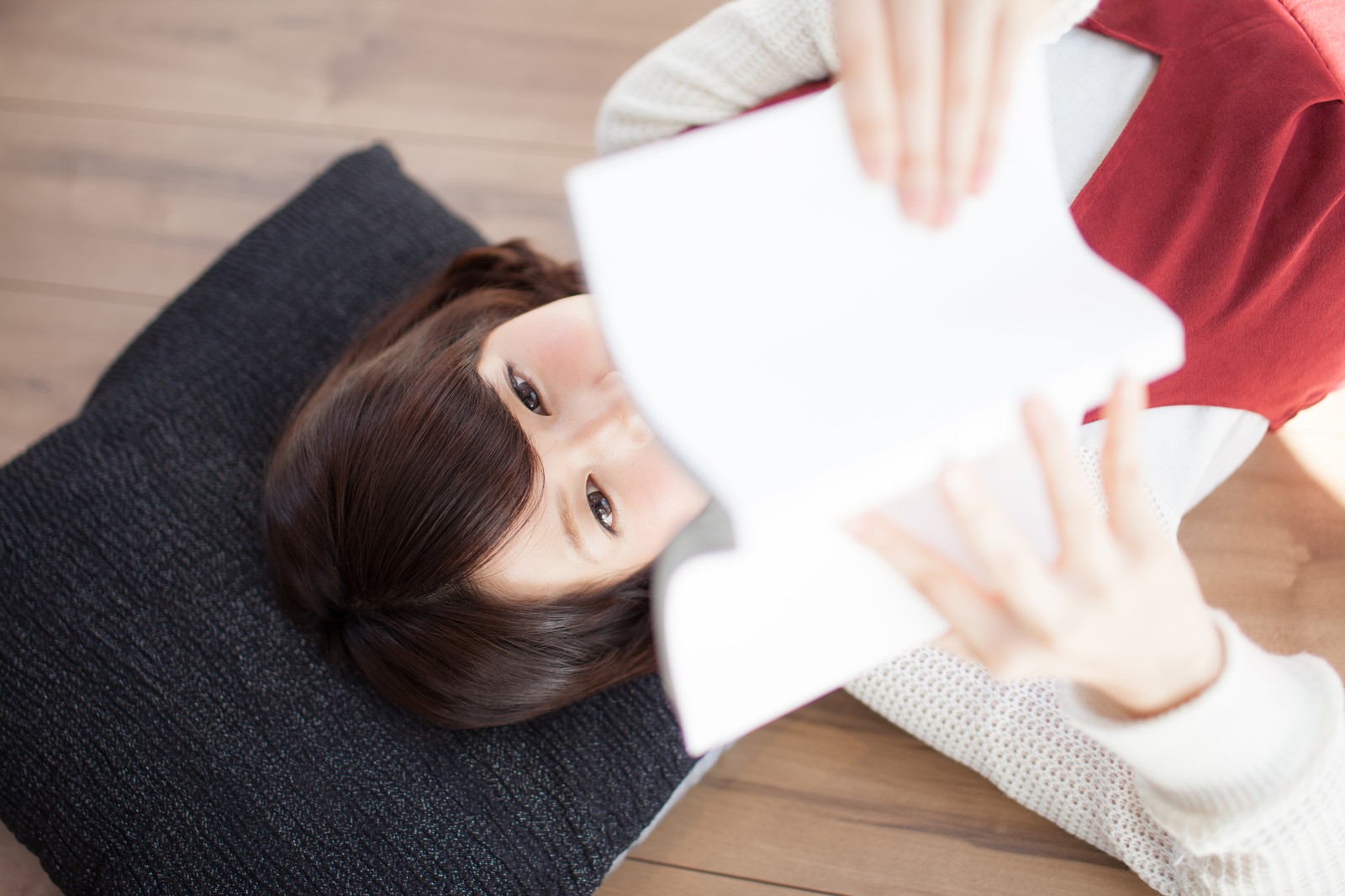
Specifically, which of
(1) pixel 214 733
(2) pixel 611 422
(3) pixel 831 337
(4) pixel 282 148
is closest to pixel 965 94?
(3) pixel 831 337

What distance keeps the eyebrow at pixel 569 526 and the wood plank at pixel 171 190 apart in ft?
1.62

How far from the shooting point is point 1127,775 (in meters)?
0.71

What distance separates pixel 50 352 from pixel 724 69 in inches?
33.5

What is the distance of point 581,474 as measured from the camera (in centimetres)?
68

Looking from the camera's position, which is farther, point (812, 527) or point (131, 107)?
point (131, 107)

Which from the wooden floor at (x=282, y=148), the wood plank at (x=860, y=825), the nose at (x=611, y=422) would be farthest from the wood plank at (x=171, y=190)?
the wood plank at (x=860, y=825)

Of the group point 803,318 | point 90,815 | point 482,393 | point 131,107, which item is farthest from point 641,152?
point 131,107

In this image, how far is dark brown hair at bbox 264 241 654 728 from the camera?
686 mm

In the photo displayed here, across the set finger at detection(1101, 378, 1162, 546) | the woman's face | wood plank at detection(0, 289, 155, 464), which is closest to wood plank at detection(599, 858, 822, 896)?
the woman's face

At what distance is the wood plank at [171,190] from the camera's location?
1108 millimetres

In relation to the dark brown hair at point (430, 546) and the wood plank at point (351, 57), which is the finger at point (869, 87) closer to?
the dark brown hair at point (430, 546)

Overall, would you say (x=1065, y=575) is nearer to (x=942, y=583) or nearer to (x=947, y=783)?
(x=942, y=583)

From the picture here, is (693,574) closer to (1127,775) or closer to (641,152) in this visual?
(641,152)

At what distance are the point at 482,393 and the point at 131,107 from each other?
2.80 feet
